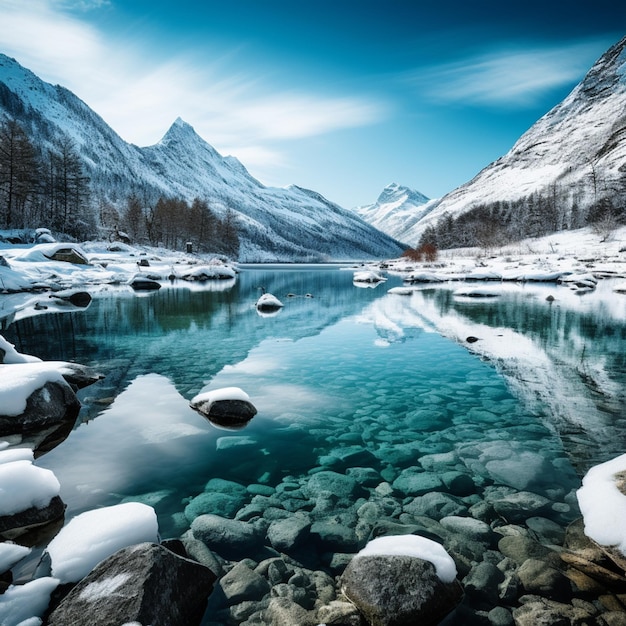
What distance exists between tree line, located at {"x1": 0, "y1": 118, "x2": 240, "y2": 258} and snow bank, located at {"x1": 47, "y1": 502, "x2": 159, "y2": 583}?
2379 inches

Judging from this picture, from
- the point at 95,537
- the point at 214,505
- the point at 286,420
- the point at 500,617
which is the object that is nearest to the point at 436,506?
the point at 500,617

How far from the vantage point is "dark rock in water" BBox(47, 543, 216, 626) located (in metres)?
3.00

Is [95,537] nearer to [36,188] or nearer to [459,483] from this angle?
[459,483]

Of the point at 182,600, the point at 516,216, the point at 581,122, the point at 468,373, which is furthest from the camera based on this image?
the point at 581,122

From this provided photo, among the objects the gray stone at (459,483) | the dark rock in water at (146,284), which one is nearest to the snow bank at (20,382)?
the gray stone at (459,483)

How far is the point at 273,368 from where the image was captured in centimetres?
1206

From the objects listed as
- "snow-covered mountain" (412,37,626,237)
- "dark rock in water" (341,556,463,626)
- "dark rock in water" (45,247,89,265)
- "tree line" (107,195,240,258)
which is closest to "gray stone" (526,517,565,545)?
"dark rock in water" (341,556,463,626)

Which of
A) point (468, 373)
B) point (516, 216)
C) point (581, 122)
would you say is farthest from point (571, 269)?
point (581, 122)

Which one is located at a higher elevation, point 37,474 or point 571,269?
point 571,269

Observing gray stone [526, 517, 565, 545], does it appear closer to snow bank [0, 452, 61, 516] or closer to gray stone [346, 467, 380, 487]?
gray stone [346, 467, 380, 487]

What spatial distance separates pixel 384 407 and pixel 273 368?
4185 mm

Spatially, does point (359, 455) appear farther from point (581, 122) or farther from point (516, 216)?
point (581, 122)

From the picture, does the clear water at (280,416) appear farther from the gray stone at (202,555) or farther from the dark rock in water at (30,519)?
the gray stone at (202,555)

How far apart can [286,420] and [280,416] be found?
25 cm
